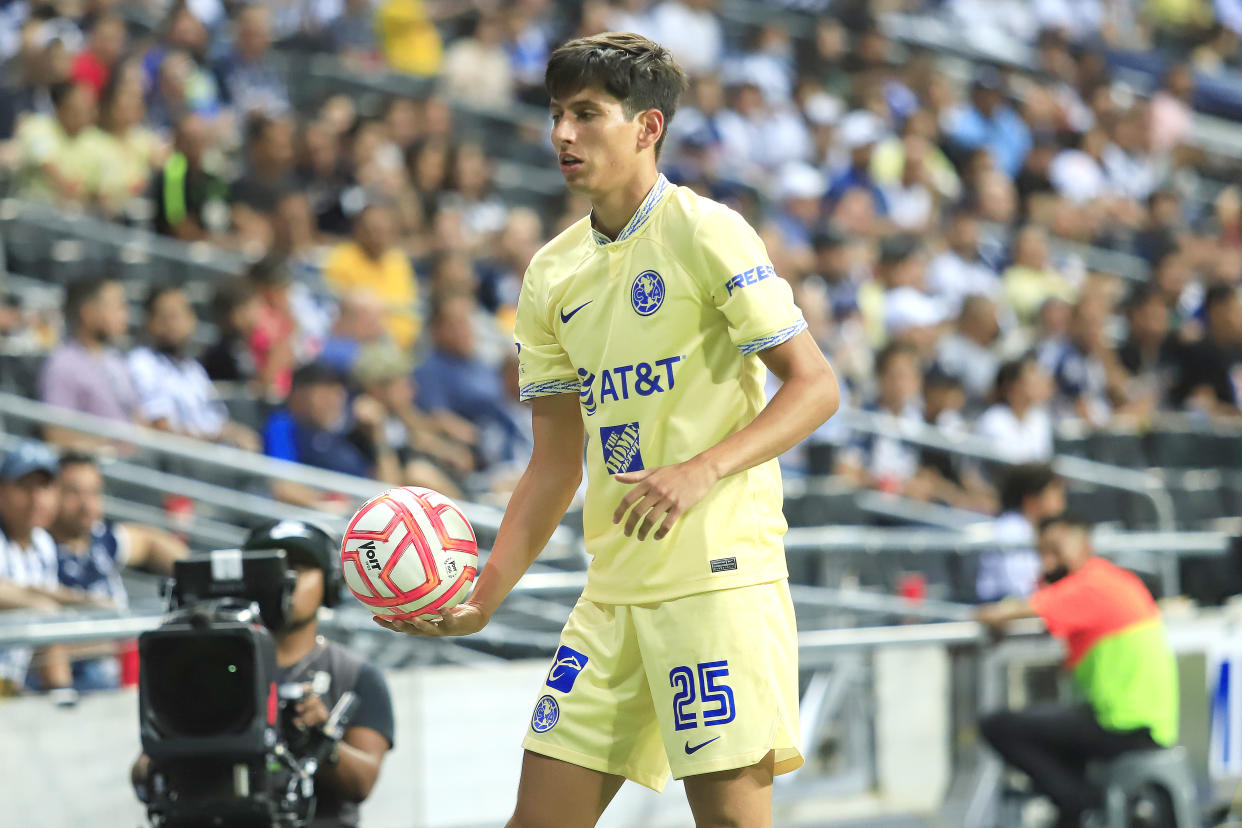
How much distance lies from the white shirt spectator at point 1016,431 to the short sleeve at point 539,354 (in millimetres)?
7050

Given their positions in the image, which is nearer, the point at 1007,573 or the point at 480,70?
the point at 1007,573

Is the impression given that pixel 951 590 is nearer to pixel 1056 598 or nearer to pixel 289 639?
pixel 1056 598

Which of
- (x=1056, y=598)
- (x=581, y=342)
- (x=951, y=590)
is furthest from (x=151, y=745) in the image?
(x=951, y=590)

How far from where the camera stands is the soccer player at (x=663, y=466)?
11.3 ft

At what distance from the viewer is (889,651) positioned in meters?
7.12

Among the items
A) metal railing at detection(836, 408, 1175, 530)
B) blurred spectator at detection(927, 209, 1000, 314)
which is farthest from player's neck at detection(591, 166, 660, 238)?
blurred spectator at detection(927, 209, 1000, 314)

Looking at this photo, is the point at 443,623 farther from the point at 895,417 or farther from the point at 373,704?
the point at 895,417

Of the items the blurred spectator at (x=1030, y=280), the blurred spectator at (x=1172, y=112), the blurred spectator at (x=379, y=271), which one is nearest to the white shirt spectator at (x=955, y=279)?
the blurred spectator at (x=1030, y=280)

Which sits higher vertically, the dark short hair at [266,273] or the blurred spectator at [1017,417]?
the dark short hair at [266,273]

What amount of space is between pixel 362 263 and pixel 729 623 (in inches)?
280

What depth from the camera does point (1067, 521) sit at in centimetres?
673

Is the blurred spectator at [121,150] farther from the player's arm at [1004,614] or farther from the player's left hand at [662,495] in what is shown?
the player's left hand at [662,495]

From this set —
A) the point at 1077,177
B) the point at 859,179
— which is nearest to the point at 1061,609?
the point at 859,179

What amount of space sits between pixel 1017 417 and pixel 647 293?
750 cm
